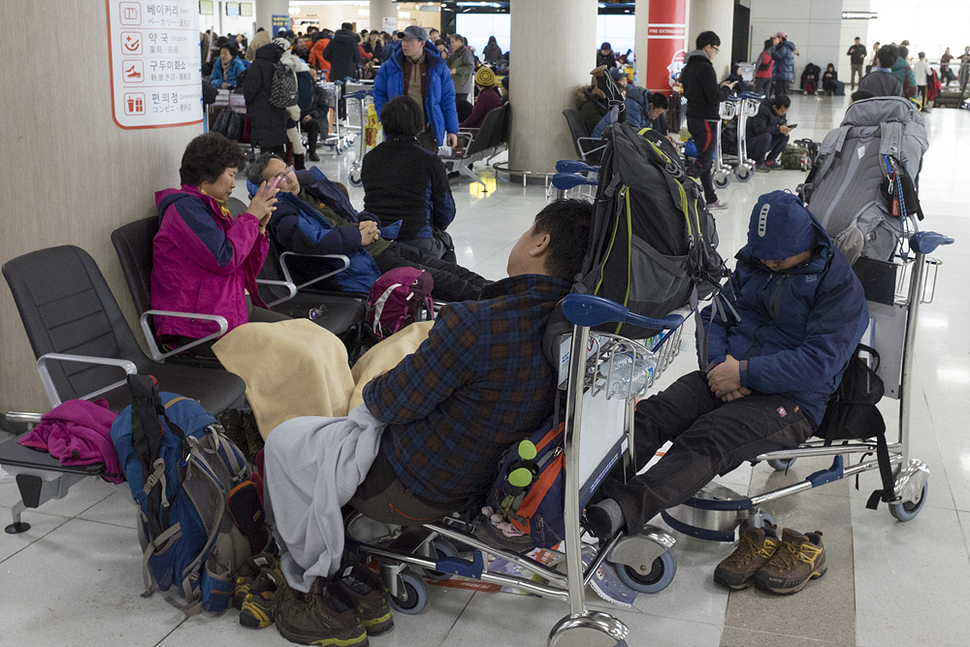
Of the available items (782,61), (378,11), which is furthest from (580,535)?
(378,11)

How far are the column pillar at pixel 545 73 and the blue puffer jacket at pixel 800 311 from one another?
6842mm

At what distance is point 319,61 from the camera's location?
1566 centimetres

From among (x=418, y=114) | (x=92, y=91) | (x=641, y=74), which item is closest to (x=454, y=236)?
(x=418, y=114)

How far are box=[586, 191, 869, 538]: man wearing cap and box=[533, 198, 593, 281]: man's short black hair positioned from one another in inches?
21.7

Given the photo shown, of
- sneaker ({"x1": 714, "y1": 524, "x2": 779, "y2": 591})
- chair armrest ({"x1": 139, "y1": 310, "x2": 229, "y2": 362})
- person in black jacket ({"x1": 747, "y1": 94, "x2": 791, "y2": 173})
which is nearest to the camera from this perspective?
sneaker ({"x1": 714, "y1": 524, "x2": 779, "y2": 591})

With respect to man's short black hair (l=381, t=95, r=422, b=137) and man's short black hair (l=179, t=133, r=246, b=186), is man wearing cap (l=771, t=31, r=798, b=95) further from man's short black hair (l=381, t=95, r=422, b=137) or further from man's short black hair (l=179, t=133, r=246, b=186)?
man's short black hair (l=179, t=133, r=246, b=186)

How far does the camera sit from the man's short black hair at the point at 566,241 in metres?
2.07

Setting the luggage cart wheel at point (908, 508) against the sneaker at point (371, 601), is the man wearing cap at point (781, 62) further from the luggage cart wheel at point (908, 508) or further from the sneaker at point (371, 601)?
the sneaker at point (371, 601)

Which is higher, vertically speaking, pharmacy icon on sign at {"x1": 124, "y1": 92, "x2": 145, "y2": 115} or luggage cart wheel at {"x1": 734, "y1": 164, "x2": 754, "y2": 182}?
pharmacy icon on sign at {"x1": 124, "y1": 92, "x2": 145, "y2": 115}

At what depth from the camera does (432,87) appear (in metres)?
7.80

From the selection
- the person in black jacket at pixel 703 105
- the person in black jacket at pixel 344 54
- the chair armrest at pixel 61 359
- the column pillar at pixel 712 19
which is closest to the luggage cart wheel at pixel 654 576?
the chair armrest at pixel 61 359

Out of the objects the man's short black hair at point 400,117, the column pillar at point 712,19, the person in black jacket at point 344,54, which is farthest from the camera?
the column pillar at point 712,19

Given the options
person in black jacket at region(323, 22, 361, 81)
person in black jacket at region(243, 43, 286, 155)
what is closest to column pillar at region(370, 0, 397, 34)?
person in black jacket at region(323, 22, 361, 81)

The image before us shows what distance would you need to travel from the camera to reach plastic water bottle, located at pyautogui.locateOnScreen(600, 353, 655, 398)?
6.68 ft
